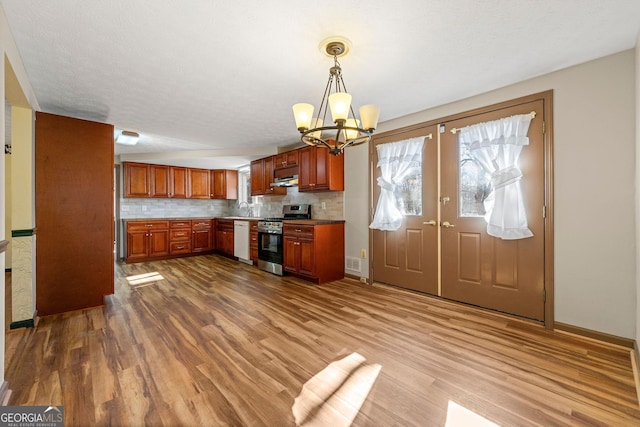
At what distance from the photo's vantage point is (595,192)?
7.41 feet

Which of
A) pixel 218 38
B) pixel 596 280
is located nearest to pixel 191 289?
pixel 218 38

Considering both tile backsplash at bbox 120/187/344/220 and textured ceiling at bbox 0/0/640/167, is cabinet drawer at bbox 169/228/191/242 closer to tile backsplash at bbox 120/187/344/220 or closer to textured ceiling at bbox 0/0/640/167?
tile backsplash at bbox 120/187/344/220

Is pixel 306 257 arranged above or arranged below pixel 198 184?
below

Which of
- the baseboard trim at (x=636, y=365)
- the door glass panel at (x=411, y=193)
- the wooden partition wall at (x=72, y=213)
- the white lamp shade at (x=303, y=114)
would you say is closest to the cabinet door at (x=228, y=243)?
the wooden partition wall at (x=72, y=213)

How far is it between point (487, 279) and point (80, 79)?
4490mm

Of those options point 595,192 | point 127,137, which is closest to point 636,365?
point 595,192

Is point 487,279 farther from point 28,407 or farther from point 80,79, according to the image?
point 80,79

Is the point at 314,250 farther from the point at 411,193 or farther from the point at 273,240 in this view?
the point at 411,193

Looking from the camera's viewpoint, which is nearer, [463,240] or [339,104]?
[339,104]

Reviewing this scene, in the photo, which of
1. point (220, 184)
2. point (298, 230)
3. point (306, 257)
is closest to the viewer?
point (306, 257)

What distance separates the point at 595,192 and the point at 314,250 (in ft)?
9.81

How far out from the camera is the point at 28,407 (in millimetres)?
1462

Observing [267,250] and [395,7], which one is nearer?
[395,7]

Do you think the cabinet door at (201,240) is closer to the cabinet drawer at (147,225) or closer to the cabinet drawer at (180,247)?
the cabinet drawer at (180,247)
